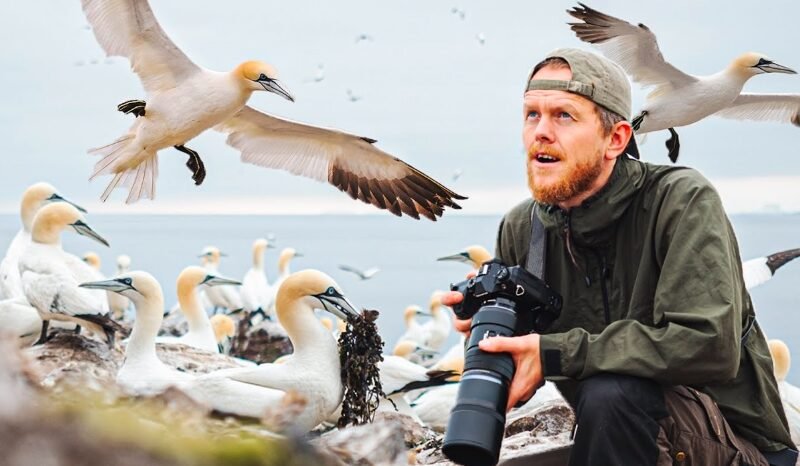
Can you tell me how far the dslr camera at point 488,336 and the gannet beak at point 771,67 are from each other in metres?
6.17

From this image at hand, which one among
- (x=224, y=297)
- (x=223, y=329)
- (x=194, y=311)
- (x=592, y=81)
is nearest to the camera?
(x=592, y=81)

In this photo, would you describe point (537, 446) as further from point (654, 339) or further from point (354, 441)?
point (354, 441)

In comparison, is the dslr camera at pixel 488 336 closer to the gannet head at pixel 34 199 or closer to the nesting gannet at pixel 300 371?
the nesting gannet at pixel 300 371

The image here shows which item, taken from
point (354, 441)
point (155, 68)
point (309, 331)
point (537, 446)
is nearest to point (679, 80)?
point (155, 68)

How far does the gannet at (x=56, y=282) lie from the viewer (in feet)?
19.5

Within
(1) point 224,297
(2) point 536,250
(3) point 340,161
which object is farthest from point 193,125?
(1) point 224,297

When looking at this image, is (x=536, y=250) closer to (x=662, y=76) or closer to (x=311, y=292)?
(x=311, y=292)

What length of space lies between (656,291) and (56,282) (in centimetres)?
448

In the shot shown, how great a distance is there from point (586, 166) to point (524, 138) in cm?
15

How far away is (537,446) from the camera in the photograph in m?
3.20

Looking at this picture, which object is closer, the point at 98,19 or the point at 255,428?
the point at 255,428

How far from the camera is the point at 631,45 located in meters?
7.76

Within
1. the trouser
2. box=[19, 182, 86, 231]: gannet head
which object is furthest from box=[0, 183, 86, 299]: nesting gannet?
the trouser

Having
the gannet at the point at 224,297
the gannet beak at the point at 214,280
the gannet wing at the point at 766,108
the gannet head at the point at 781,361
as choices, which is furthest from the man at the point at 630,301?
the gannet at the point at 224,297
